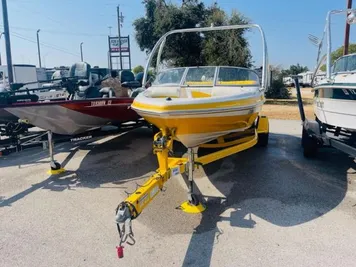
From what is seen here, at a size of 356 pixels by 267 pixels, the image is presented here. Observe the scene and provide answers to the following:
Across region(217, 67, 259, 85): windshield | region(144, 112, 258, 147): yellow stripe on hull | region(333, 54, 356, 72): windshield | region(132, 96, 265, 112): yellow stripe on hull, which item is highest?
region(333, 54, 356, 72): windshield

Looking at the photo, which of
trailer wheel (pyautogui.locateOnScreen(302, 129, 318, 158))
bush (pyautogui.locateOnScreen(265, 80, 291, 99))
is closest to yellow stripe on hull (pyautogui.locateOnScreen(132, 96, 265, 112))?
trailer wheel (pyautogui.locateOnScreen(302, 129, 318, 158))

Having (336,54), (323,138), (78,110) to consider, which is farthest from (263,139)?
(336,54)

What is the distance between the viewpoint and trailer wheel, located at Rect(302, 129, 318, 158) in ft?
17.3


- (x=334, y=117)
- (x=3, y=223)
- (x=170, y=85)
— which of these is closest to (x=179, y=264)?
(x=3, y=223)

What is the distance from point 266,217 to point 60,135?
376cm

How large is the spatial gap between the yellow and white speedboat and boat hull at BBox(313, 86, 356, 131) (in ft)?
3.29

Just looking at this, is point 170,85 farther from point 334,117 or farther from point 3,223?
point 3,223

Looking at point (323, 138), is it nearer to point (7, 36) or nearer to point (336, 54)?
point (7, 36)

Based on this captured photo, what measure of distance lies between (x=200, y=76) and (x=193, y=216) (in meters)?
2.45

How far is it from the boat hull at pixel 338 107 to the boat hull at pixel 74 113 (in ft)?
11.4

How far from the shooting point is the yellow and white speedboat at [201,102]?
339 centimetres

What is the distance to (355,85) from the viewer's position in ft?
13.0

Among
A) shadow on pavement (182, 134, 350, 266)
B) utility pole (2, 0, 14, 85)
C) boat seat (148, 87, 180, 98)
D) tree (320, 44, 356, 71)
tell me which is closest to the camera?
shadow on pavement (182, 134, 350, 266)

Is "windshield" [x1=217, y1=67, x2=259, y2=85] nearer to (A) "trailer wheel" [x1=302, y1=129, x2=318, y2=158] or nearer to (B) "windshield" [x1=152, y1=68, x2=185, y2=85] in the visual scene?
(B) "windshield" [x1=152, y1=68, x2=185, y2=85]
